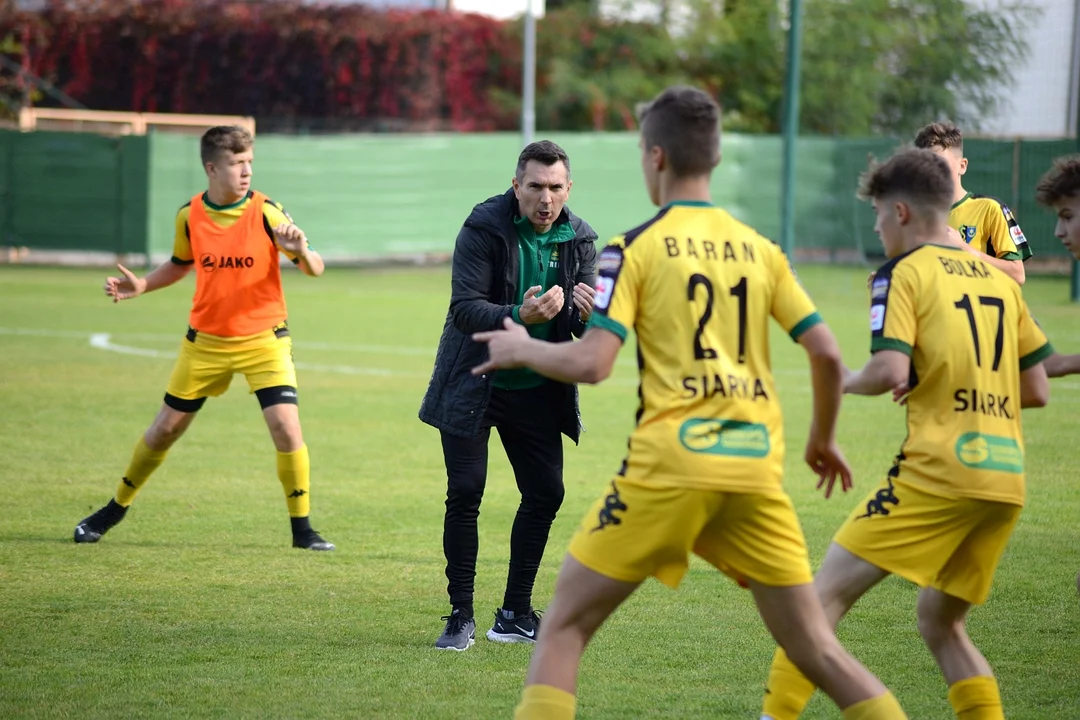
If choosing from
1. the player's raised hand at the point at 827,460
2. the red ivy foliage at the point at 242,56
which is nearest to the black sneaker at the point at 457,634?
the player's raised hand at the point at 827,460

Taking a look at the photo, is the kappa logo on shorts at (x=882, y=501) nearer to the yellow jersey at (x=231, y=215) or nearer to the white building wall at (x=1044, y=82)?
the yellow jersey at (x=231, y=215)

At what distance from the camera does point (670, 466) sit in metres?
3.93

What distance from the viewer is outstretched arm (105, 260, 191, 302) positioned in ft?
26.7

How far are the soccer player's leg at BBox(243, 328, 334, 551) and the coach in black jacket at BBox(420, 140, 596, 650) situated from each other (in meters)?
1.93

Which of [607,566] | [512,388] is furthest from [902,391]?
[512,388]

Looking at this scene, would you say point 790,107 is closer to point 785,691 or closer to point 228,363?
point 228,363

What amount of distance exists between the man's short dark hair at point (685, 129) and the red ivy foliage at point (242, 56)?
111ft

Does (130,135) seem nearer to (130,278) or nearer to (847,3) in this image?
(847,3)

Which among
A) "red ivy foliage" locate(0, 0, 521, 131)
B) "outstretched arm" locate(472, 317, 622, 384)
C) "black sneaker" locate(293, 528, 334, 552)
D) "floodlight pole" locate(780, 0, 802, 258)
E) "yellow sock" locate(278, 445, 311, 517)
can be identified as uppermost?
"red ivy foliage" locate(0, 0, 521, 131)

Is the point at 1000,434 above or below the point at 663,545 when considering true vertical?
above

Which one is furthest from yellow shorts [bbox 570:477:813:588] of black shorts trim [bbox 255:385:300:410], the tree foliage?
the tree foliage

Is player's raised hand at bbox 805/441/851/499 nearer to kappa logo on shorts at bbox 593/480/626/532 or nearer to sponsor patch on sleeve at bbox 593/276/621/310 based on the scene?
kappa logo on shorts at bbox 593/480/626/532

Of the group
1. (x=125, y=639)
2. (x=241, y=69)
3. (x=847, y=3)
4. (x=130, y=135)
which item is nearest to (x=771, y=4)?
(x=847, y=3)

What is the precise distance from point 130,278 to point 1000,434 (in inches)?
214
